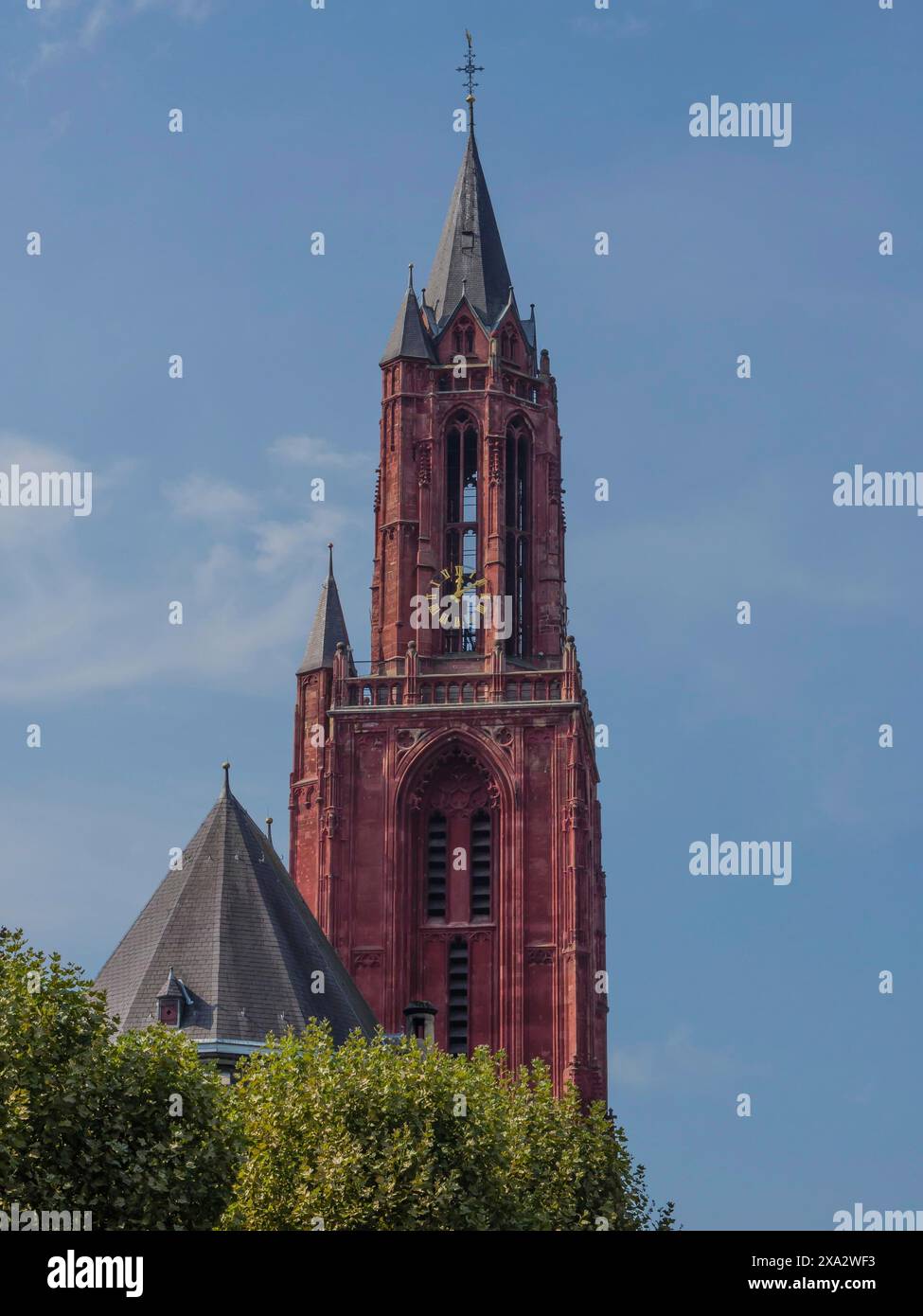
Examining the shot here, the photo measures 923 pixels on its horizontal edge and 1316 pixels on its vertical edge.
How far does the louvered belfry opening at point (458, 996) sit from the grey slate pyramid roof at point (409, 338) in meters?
25.2

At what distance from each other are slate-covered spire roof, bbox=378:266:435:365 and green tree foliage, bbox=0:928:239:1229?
57171mm

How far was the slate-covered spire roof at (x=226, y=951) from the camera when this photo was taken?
69.0 m

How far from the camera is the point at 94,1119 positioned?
143 ft

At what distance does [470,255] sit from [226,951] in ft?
141

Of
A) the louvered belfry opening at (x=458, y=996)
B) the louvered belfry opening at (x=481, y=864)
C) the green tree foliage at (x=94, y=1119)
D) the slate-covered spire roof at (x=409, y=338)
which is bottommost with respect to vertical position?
the green tree foliage at (x=94, y=1119)

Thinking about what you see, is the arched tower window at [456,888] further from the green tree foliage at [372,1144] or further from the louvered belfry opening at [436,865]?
the green tree foliage at [372,1144]

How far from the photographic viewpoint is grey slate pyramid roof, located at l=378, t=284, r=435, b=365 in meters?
99.6

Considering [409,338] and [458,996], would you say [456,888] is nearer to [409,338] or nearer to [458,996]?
[458,996]

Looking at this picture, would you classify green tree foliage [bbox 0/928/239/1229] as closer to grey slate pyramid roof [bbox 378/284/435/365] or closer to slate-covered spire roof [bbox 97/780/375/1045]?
slate-covered spire roof [bbox 97/780/375/1045]

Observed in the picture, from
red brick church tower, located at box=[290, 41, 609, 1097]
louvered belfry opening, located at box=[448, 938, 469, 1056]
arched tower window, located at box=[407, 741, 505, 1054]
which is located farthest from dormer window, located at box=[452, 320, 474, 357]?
louvered belfry opening, located at box=[448, 938, 469, 1056]

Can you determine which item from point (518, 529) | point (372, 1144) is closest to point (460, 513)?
point (518, 529)

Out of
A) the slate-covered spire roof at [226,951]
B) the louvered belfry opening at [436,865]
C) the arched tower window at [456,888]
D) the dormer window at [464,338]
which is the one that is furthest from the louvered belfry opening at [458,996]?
the dormer window at [464,338]

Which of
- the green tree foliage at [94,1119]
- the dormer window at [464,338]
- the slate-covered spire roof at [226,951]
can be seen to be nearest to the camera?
the green tree foliage at [94,1119]

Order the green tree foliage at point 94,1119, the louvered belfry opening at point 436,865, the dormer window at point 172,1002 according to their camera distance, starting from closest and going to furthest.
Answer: the green tree foliage at point 94,1119, the dormer window at point 172,1002, the louvered belfry opening at point 436,865
